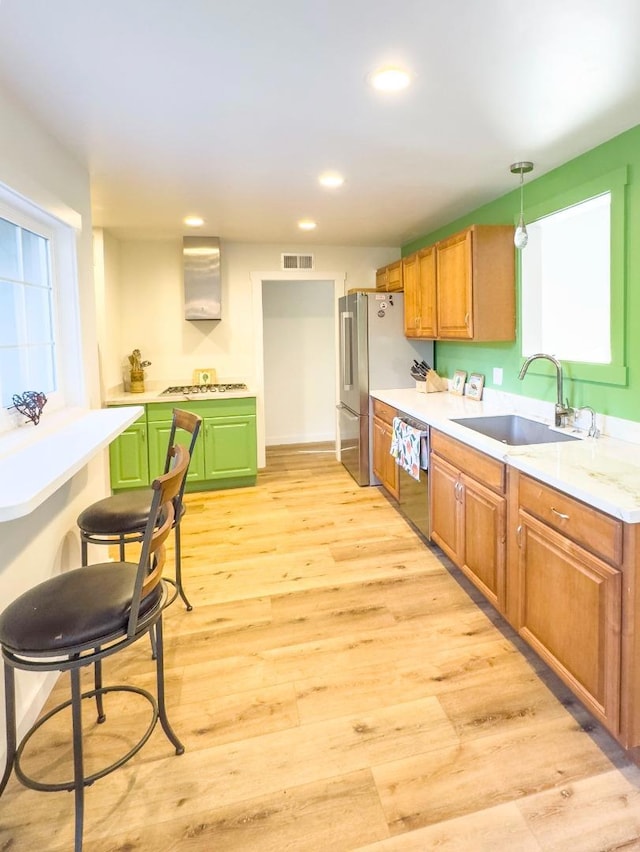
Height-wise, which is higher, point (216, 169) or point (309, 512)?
point (216, 169)

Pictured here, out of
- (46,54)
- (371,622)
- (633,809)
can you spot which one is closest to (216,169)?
(46,54)

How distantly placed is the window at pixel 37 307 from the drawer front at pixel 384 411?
7.28ft

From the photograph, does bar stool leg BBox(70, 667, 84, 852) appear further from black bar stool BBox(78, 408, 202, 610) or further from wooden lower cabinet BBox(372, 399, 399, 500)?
wooden lower cabinet BBox(372, 399, 399, 500)

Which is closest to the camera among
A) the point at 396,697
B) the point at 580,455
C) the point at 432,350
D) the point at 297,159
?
the point at 396,697

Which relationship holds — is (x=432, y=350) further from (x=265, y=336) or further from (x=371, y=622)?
(x=371, y=622)

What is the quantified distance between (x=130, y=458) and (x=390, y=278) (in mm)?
2906

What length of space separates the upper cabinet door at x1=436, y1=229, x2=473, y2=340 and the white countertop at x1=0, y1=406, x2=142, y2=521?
7.14 ft

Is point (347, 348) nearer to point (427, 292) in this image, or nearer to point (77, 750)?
point (427, 292)

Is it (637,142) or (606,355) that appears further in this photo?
(606,355)

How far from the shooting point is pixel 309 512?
394cm

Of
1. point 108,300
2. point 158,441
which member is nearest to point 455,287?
point 158,441

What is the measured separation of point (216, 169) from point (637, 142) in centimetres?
209

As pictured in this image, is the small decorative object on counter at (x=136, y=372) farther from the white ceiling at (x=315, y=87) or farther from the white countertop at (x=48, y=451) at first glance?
the white countertop at (x=48, y=451)

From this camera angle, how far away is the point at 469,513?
256 cm
